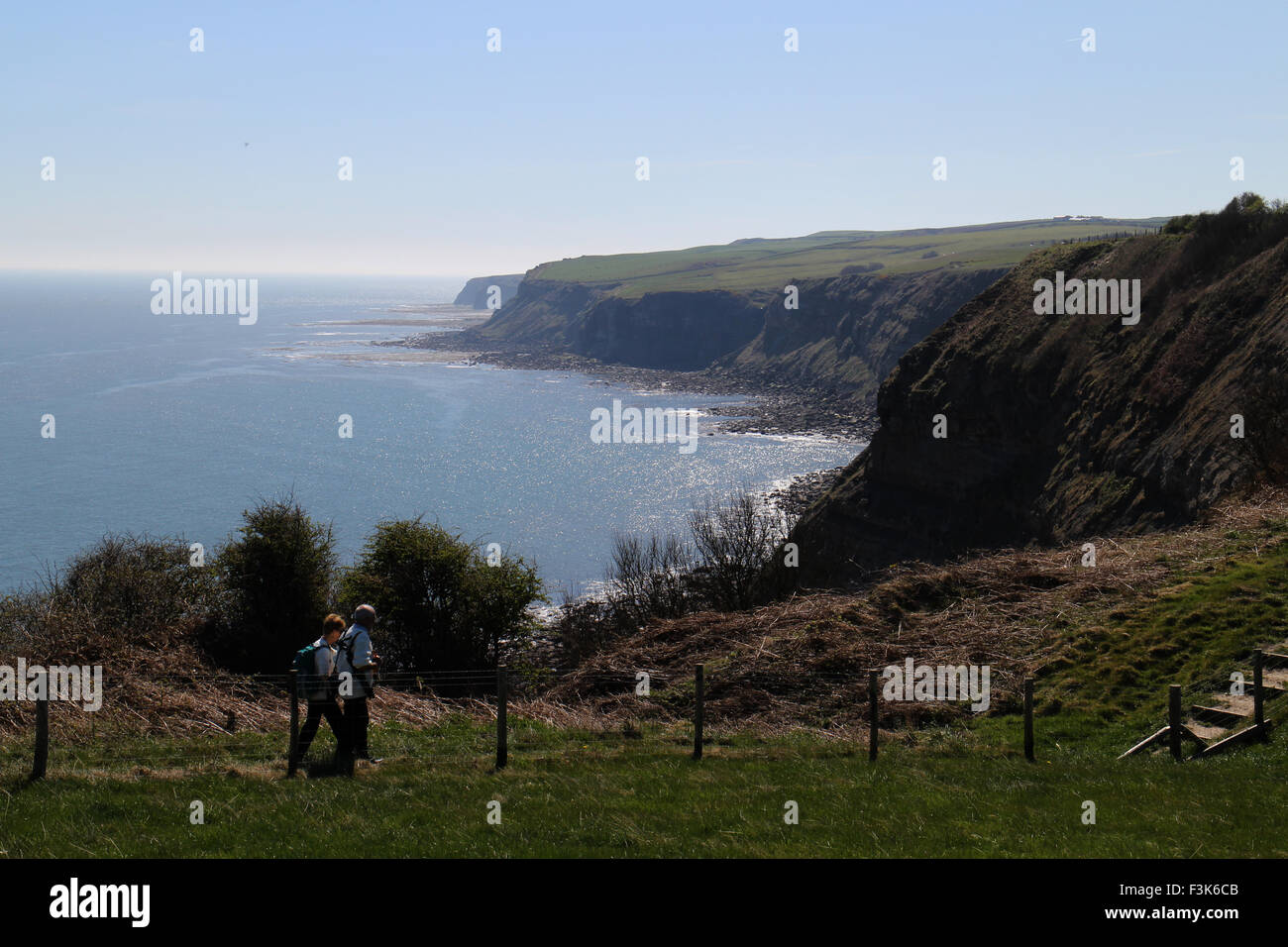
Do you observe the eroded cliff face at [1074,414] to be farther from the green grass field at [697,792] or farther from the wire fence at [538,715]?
the green grass field at [697,792]

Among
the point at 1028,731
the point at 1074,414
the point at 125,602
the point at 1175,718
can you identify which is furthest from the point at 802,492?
the point at 1175,718

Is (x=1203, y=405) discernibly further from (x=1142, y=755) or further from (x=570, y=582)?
(x=570, y=582)

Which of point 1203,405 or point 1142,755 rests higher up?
point 1203,405

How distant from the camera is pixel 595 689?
24750mm

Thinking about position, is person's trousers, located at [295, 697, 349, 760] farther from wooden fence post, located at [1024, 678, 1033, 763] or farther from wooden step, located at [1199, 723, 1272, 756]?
wooden step, located at [1199, 723, 1272, 756]

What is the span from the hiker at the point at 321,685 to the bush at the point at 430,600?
21.8 meters

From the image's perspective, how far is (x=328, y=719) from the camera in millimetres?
14148

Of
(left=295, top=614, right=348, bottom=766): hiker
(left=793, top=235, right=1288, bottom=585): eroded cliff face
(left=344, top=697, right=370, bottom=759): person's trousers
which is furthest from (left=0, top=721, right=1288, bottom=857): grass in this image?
(left=793, top=235, right=1288, bottom=585): eroded cliff face

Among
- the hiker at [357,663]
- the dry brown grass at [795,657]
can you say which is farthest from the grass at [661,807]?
the dry brown grass at [795,657]

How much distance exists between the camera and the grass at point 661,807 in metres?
10.5

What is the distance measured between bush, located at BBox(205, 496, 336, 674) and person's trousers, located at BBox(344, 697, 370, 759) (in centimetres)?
2216

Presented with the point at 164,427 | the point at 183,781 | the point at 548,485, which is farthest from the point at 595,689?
the point at 164,427
